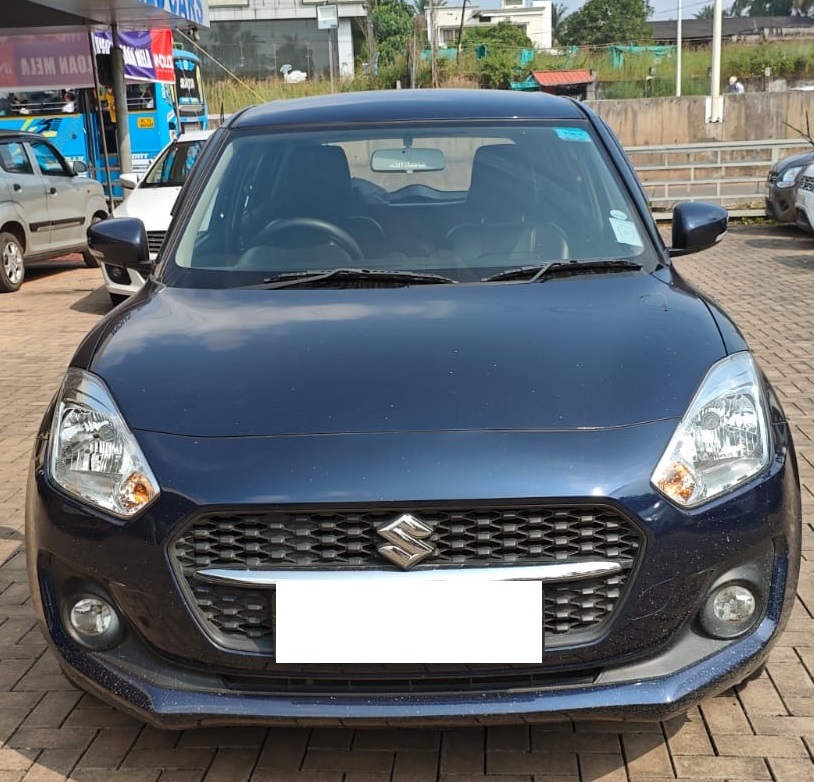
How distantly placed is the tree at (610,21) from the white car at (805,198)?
88.4m

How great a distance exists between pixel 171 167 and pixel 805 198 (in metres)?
7.04

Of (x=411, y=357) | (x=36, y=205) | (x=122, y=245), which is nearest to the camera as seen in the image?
(x=411, y=357)

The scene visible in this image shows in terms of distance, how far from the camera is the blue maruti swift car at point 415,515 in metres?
2.35

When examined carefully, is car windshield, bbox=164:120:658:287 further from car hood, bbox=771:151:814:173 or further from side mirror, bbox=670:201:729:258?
car hood, bbox=771:151:814:173

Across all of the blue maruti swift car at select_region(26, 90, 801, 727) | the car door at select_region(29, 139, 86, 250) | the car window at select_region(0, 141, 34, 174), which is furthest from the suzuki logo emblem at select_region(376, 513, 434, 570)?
the car door at select_region(29, 139, 86, 250)

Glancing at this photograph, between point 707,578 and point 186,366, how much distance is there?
4.39 ft

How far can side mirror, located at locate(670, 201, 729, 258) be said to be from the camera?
3812mm

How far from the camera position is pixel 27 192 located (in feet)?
39.1

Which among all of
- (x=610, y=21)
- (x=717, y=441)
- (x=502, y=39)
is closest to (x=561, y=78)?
(x=502, y=39)

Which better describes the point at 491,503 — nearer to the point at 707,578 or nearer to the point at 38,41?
the point at 707,578

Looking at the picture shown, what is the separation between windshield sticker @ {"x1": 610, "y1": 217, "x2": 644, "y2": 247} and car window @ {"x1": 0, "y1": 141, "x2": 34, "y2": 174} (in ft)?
32.0

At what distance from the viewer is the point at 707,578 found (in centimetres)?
246

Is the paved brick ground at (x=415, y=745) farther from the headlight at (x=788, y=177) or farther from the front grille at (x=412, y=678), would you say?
the headlight at (x=788, y=177)

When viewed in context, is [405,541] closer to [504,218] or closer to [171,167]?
[504,218]
